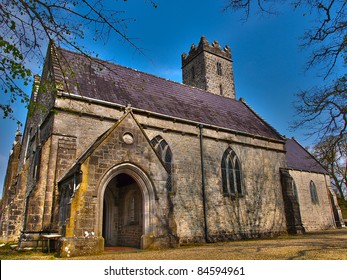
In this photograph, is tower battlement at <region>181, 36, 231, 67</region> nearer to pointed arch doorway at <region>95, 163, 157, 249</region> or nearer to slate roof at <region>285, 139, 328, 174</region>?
slate roof at <region>285, 139, 328, 174</region>

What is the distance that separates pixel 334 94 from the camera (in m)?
9.68

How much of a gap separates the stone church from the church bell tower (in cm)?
1000

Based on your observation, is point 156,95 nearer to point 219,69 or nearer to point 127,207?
point 127,207

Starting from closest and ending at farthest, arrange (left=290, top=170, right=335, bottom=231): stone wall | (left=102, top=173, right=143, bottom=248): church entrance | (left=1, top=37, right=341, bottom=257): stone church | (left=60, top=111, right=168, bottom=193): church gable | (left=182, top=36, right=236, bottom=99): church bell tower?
1. (left=60, top=111, right=168, bottom=193): church gable
2. (left=1, top=37, right=341, bottom=257): stone church
3. (left=102, top=173, right=143, bottom=248): church entrance
4. (left=290, top=170, right=335, bottom=231): stone wall
5. (left=182, top=36, right=236, bottom=99): church bell tower

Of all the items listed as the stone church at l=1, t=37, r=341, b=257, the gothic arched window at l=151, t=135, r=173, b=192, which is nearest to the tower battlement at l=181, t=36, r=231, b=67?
the stone church at l=1, t=37, r=341, b=257

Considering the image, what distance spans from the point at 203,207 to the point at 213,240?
194cm

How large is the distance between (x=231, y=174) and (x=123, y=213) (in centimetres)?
829

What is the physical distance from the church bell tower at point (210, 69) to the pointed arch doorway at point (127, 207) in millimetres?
24081

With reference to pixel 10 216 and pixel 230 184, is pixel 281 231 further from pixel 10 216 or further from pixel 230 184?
pixel 10 216

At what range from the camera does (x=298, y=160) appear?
105ft

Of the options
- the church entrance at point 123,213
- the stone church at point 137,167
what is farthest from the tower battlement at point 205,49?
the church entrance at point 123,213

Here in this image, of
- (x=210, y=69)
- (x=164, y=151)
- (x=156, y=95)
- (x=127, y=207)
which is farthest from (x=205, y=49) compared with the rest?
(x=127, y=207)

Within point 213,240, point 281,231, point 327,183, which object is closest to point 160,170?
point 213,240

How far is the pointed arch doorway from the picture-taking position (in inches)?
461
